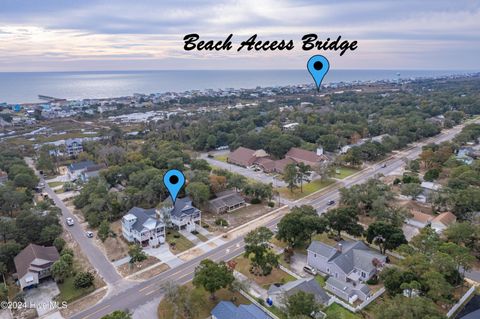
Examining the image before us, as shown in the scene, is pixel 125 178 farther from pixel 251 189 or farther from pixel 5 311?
pixel 5 311

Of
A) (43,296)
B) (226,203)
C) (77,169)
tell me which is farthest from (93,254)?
(77,169)

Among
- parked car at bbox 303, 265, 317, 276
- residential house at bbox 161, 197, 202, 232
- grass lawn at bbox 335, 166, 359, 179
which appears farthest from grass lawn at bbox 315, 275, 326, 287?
grass lawn at bbox 335, 166, 359, 179

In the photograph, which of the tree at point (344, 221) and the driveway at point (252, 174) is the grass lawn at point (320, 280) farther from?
the driveway at point (252, 174)

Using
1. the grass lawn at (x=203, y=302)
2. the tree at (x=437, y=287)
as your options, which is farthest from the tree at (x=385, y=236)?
the grass lawn at (x=203, y=302)

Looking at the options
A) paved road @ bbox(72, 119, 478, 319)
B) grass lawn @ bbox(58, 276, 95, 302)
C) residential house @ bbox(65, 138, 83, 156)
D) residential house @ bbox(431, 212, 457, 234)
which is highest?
residential house @ bbox(65, 138, 83, 156)

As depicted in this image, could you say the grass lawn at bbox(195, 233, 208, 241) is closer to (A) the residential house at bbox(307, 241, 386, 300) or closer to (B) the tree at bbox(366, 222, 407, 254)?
(A) the residential house at bbox(307, 241, 386, 300)

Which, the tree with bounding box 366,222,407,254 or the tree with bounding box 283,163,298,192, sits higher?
the tree with bounding box 283,163,298,192

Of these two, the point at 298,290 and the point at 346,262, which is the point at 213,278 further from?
the point at 346,262
